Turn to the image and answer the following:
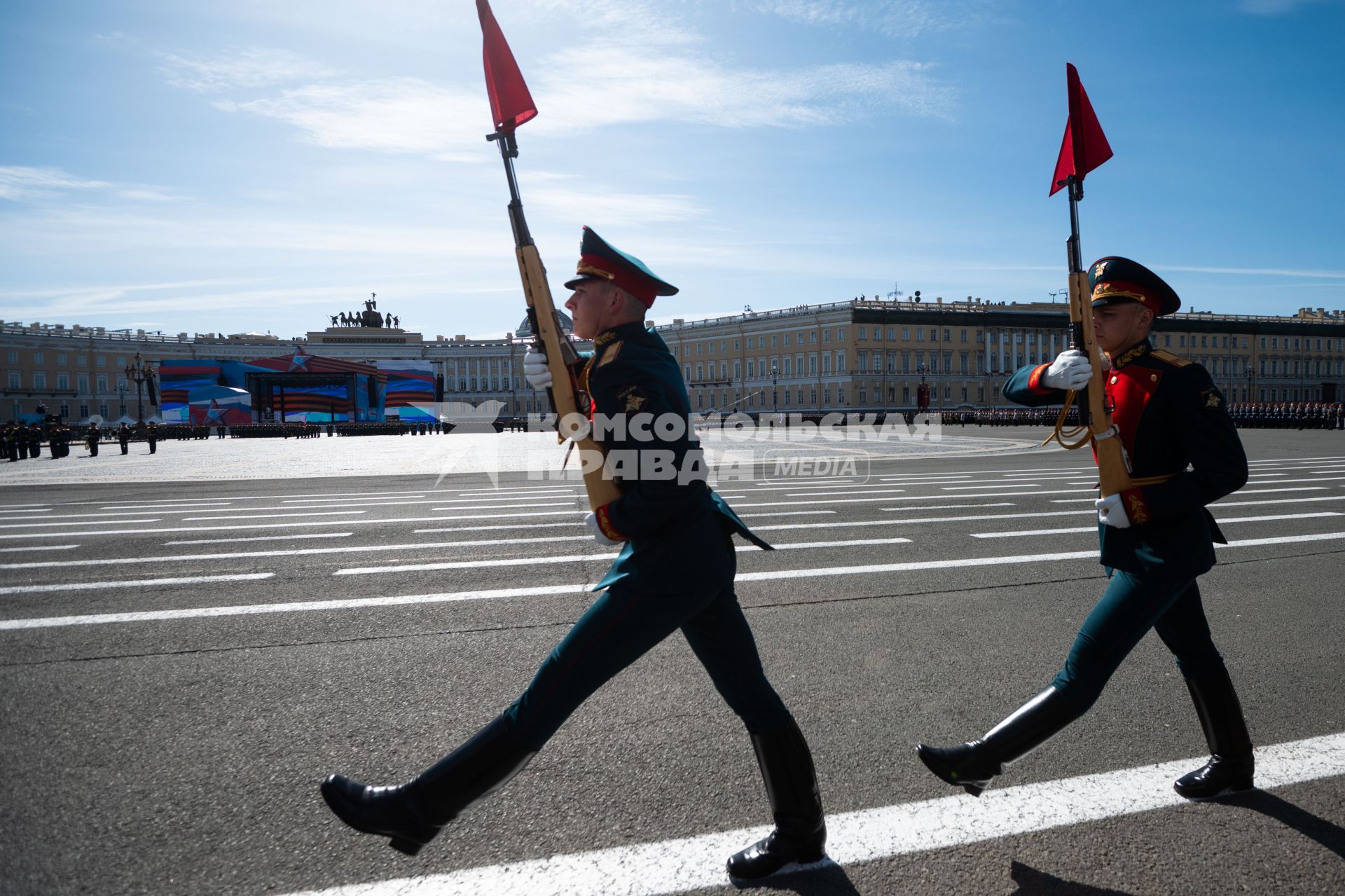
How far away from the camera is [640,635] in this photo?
97.7 inches

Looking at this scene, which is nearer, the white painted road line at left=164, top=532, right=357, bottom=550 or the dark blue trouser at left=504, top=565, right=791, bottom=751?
the dark blue trouser at left=504, top=565, right=791, bottom=751

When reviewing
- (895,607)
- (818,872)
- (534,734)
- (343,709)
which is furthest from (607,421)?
(895,607)

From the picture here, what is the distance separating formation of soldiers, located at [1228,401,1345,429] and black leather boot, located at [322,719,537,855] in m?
50.4

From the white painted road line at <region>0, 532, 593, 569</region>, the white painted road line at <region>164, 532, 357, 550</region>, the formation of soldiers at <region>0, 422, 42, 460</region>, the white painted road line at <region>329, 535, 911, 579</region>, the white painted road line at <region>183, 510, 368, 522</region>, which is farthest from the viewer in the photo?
the formation of soldiers at <region>0, 422, 42, 460</region>

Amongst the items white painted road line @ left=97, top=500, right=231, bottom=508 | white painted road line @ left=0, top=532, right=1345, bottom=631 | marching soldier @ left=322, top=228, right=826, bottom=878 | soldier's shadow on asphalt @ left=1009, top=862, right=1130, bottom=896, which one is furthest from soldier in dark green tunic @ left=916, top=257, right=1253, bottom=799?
white painted road line @ left=97, top=500, right=231, bottom=508

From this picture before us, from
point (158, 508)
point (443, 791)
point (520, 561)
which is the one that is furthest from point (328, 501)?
point (443, 791)

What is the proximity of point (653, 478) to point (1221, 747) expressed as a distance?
7.32ft

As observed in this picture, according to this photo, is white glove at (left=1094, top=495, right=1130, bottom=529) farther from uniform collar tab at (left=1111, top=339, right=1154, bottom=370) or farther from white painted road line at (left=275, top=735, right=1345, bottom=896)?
white painted road line at (left=275, top=735, right=1345, bottom=896)

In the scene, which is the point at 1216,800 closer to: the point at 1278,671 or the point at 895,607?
the point at 1278,671

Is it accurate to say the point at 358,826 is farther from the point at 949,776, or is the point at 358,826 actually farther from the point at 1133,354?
the point at 1133,354

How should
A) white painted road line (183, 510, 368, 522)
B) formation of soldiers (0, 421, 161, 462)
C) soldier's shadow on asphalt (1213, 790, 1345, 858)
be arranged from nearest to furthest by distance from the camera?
soldier's shadow on asphalt (1213, 790, 1345, 858) → white painted road line (183, 510, 368, 522) → formation of soldiers (0, 421, 161, 462)

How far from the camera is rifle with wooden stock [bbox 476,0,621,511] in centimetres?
279

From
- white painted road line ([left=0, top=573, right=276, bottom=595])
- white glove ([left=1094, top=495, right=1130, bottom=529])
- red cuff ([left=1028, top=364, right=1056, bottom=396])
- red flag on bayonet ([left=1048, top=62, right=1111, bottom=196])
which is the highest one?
red flag on bayonet ([left=1048, top=62, right=1111, bottom=196])

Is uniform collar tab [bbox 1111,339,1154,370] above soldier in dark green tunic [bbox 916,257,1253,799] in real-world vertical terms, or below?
above
